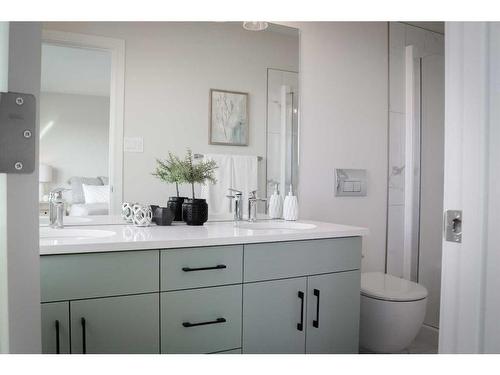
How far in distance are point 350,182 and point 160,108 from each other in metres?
Result: 1.31

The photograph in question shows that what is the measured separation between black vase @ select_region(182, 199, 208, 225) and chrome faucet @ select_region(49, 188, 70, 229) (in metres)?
0.57

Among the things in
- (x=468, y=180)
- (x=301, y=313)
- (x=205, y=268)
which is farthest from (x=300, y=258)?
(x=468, y=180)

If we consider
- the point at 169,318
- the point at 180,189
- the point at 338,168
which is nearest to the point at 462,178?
the point at 169,318

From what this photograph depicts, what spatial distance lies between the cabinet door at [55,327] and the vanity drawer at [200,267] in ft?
1.07

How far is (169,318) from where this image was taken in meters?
1.41

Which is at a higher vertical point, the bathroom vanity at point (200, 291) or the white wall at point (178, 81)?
the white wall at point (178, 81)

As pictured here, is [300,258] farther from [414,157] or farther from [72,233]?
[414,157]

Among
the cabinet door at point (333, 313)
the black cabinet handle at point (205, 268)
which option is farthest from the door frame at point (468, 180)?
the cabinet door at point (333, 313)

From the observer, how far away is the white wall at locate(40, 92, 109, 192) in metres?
1.67

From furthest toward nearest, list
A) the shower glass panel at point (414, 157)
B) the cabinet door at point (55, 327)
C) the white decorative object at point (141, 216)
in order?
the shower glass panel at point (414, 157), the white decorative object at point (141, 216), the cabinet door at point (55, 327)

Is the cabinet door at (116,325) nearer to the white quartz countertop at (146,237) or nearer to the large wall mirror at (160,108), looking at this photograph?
the white quartz countertop at (146,237)

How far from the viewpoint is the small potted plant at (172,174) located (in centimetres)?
199

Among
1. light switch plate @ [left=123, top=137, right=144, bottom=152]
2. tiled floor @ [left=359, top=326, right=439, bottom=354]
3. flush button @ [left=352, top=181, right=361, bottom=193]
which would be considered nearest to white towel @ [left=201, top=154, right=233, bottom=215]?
light switch plate @ [left=123, top=137, right=144, bottom=152]
